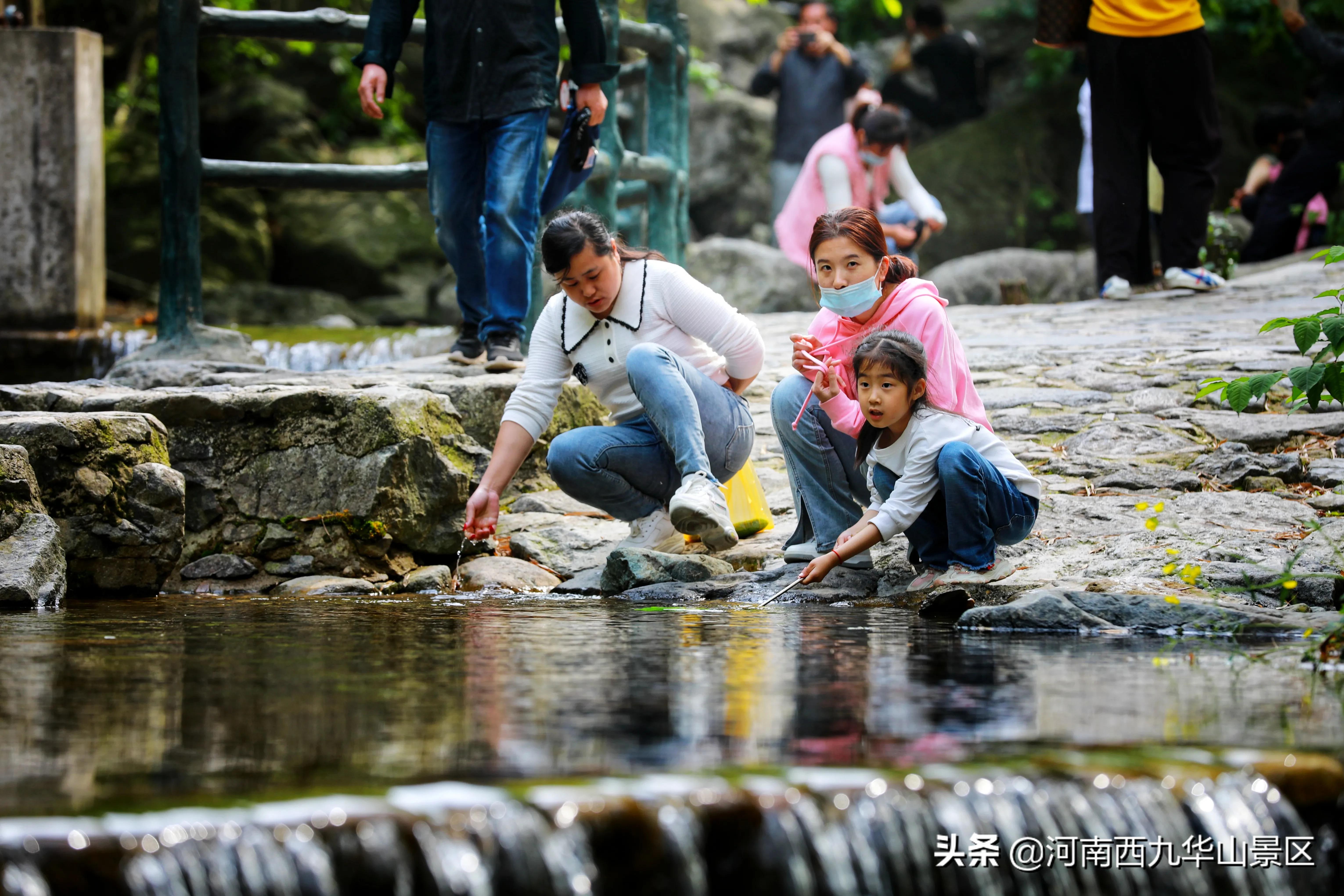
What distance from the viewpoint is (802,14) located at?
10.2 metres

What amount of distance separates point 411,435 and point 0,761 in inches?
107

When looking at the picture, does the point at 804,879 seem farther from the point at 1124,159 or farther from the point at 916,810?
the point at 1124,159

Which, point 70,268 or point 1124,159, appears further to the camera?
point 1124,159

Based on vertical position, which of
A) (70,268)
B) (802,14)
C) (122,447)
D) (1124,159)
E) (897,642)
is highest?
(802,14)

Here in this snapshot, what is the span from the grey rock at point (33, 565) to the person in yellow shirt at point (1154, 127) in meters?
5.57

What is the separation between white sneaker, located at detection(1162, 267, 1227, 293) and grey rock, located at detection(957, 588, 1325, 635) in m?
4.43

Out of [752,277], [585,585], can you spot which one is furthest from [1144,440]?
[752,277]

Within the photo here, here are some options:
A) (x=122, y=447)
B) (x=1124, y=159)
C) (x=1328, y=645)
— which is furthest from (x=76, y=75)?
(x=1328, y=645)

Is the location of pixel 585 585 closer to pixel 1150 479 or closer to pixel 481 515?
pixel 481 515

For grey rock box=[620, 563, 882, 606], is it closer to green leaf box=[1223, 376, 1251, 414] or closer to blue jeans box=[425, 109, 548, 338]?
green leaf box=[1223, 376, 1251, 414]

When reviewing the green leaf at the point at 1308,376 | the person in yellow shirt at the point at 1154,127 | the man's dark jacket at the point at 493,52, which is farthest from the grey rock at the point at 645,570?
the person in yellow shirt at the point at 1154,127

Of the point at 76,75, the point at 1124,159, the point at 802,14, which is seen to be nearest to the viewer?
the point at 76,75

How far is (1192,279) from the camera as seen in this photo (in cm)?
744

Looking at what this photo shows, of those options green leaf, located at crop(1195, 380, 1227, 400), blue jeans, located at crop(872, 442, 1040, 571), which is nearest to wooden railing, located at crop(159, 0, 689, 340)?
blue jeans, located at crop(872, 442, 1040, 571)
